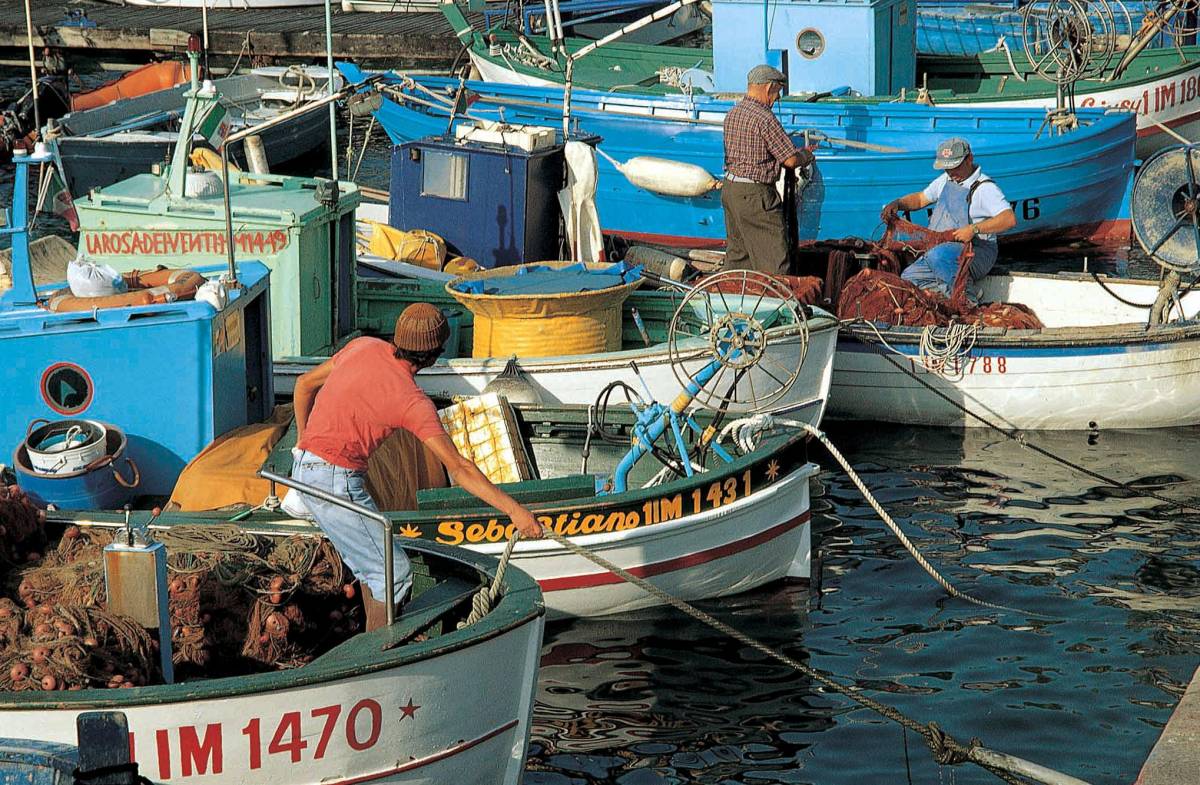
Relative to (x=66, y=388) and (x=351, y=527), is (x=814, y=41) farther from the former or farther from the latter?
(x=351, y=527)

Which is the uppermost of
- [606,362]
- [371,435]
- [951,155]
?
[951,155]

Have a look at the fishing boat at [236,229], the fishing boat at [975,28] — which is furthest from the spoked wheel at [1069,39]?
the fishing boat at [236,229]

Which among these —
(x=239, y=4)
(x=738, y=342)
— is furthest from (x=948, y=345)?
(x=239, y=4)

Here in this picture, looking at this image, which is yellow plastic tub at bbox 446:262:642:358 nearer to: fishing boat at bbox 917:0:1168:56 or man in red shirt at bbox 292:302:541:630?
man in red shirt at bbox 292:302:541:630

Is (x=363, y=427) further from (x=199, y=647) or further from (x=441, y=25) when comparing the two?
(x=441, y=25)

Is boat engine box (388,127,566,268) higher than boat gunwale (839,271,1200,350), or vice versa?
boat engine box (388,127,566,268)

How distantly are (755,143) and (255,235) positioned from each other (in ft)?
13.2

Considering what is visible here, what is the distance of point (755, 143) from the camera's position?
12.7m

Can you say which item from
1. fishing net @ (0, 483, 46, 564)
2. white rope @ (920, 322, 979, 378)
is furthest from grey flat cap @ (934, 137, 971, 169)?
fishing net @ (0, 483, 46, 564)

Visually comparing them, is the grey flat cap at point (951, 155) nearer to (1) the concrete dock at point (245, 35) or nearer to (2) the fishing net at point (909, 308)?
(2) the fishing net at point (909, 308)

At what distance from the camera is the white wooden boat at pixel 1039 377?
40.7ft

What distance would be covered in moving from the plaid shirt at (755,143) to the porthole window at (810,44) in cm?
769

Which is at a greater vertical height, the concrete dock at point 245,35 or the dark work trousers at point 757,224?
the concrete dock at point 245,35

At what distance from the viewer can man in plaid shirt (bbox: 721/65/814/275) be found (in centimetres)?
1267
